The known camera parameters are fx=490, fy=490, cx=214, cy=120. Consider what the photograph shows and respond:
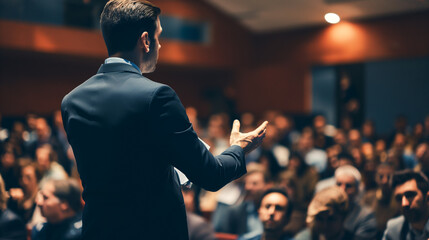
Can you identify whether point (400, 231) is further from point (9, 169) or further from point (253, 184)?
point (9, 169)

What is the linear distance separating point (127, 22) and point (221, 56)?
10.8 meters

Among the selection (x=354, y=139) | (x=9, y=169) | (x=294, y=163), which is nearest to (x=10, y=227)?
(x=9, y=169)

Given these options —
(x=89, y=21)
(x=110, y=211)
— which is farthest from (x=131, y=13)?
(x=89, y=21)

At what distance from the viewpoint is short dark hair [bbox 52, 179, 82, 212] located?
2672 mm

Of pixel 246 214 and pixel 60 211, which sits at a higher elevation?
pixel 60 211

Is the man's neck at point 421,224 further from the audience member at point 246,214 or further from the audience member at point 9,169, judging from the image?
the audience member at point 9,169

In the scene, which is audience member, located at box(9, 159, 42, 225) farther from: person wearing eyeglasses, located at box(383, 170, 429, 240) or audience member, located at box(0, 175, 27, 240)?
person wearing eyeglasses, located at box(383, 170, 429, 240)

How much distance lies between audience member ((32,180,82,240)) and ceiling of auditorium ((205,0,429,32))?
6337 millimetres

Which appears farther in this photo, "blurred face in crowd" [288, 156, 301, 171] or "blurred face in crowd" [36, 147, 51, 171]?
"blurred face in crowd" [288, 156, 301, 171]

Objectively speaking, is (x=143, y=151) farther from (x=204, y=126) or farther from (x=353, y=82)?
(x=204, y=126)

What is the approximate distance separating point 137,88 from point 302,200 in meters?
3.68

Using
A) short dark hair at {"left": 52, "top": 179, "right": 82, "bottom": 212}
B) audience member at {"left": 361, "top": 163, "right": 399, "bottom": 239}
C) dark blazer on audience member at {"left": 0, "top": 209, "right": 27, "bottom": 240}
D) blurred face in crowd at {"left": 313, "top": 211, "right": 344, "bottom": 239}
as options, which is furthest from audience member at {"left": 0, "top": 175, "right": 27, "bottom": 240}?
audience member at {"left": 361, "top": 163, "right": 399, "bottom": 239}

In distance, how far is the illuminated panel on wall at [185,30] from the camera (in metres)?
10.7

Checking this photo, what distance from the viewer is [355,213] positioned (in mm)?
3262
